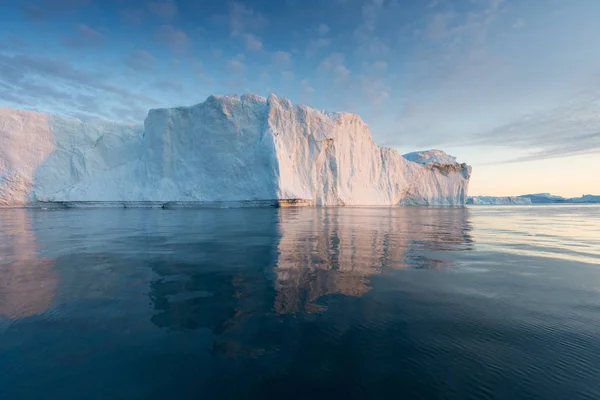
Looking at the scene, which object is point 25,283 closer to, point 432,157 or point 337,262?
point 337,262

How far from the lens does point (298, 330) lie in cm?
271

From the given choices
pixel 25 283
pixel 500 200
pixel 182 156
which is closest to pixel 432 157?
pixel 182 156

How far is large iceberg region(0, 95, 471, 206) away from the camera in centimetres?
3381

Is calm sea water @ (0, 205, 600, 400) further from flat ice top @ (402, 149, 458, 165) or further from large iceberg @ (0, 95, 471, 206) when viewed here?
flat ice top @ (402, 149, 458, 165)

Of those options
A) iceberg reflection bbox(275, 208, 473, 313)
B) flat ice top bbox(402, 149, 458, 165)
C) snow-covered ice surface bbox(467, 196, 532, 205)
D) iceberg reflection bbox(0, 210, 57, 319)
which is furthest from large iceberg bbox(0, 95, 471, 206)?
snow-covered ice surface bbox(467, 196, 532, 205)

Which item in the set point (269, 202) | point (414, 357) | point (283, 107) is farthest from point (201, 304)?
point (283, 107)

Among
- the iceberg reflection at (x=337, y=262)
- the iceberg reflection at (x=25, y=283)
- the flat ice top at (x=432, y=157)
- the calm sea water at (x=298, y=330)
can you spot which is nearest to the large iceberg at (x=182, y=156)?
the iceberg reflection at (x=337, y=262)

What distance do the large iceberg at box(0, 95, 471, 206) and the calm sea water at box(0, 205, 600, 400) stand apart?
27.8m

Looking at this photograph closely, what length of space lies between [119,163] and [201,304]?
41.8m

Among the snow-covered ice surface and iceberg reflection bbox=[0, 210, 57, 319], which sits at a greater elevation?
the snow-covered ice surface

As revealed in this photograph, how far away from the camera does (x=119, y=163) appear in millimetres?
38219

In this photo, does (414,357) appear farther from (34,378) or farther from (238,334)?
(34,378)

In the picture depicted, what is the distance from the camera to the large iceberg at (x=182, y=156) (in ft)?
111

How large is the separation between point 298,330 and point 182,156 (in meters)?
36.7
